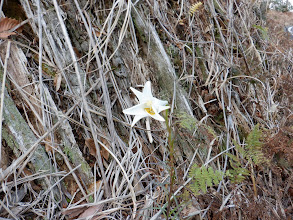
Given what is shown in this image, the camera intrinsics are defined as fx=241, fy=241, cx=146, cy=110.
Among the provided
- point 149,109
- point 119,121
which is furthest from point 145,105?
point 119,121

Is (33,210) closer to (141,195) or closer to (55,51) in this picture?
(141,195)

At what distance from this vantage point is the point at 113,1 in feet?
7.11

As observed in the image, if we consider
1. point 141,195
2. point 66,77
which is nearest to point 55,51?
point 66,77

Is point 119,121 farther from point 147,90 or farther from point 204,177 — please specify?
point 204,177

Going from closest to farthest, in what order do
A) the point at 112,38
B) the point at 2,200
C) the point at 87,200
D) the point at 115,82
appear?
the point at 2,200
the point at 87,200
the point at 115,82
the point at 112,38

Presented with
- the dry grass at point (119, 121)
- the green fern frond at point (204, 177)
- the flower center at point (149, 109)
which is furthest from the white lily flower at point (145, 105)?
the green fern frond at point (204, 177)

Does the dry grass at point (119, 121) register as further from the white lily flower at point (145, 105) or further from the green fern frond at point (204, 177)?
the white lily flower at point (145, 105)

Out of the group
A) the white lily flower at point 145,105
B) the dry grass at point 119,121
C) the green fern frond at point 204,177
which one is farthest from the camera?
the dry grass at point 119,121

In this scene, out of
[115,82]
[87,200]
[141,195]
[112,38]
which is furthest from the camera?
[112,38]

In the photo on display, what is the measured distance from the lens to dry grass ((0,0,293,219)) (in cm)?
171

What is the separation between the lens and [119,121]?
197 centimetres

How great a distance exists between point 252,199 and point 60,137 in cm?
154

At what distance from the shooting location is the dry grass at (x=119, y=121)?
1.71m

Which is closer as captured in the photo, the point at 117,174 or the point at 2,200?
the point at 2,200
